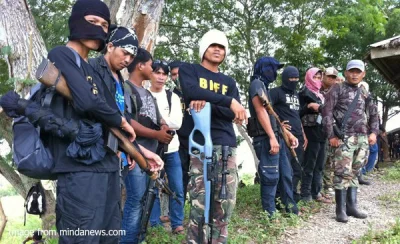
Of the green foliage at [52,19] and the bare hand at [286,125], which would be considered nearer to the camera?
the bare hand at [286,125]

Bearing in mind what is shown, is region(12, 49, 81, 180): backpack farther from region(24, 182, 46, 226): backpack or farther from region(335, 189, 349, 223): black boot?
region(335, 189, 349, 223): black boot

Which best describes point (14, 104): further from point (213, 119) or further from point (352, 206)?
point (352, 206)

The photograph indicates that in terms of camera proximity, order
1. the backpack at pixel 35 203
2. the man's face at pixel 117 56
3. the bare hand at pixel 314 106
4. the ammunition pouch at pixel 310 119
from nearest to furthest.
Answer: the backpack at pixel 35 203 → the man's face at pixel 117 56 → the bare hand at pixel 314 106 → the ammunition pouch at pixel 310 119

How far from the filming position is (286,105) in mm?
4926

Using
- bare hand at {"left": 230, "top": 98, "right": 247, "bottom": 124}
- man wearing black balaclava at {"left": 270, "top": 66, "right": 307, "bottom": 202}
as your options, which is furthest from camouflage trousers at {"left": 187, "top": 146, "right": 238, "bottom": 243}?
man wearing black balaclava at {"left": 270, "top": 66, "right": 307, "bottom": 202}

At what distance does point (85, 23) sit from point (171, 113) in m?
1.85

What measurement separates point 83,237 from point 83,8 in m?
1.32

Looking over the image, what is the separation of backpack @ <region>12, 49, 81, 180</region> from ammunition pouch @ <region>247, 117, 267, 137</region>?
2807 millimetres

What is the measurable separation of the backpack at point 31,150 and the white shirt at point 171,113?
186 cm

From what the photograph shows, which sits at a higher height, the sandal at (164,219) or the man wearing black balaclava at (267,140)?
the man wearing black balaclava at (267,140)

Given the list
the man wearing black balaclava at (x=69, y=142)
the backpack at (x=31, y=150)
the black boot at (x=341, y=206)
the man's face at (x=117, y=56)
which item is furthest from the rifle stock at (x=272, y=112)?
the backpack at (x=31, y=150)

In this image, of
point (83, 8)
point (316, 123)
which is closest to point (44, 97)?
point (83, 8)

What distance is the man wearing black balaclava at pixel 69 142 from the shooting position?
2117mm

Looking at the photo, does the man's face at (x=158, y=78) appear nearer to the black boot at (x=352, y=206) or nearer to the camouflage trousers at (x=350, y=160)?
the camouflage trousers at (x=350, y=160)
